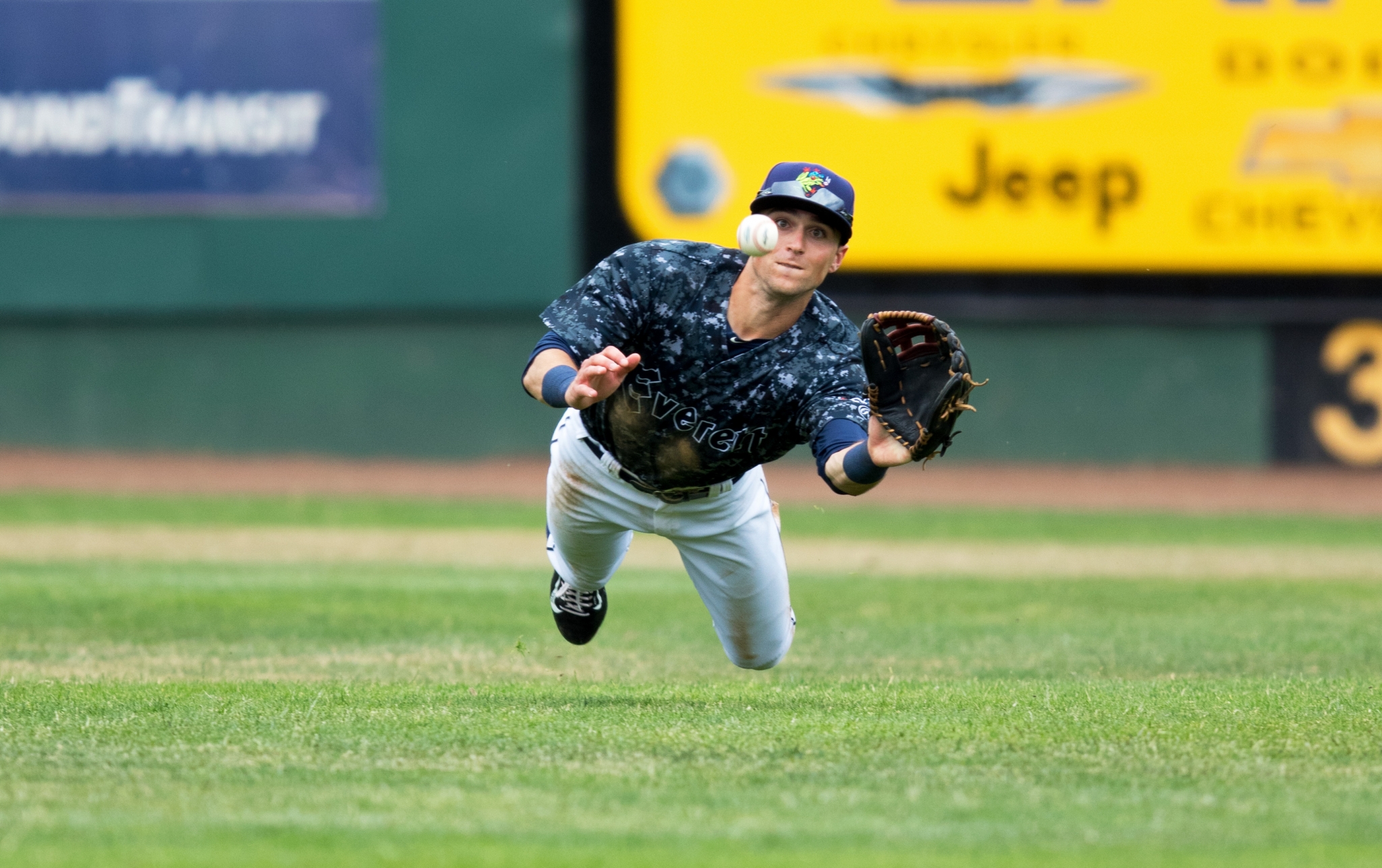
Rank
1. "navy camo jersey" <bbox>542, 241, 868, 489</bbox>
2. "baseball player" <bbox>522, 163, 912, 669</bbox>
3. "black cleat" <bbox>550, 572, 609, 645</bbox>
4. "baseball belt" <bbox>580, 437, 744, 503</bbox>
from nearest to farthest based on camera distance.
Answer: "baseball player" <bbox>522, 163, 912, 669</bbox>, "navy camo jersey" <bbox>542, 241, 868, 489</bbox>, "baseball belt" <bbox>580, 437, 744, 503</bbox>, "black cleat" <bbox>550, 572, 609, 645</bbox>

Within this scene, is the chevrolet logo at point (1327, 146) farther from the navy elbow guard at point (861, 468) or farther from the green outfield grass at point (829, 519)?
the navy elbow guard at point (861, 468)

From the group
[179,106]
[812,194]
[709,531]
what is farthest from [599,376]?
[179,106]

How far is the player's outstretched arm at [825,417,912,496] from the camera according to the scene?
6016 millimetres

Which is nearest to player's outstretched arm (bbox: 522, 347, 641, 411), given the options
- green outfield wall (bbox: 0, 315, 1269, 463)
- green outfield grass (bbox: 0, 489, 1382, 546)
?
green outfield grass (bbox: 0, 489, 1382, 546)

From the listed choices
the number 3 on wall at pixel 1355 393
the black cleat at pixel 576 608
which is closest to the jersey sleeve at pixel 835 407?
the black cleat at pixel 576 608

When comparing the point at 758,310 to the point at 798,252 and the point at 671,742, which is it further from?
the point at 671,742

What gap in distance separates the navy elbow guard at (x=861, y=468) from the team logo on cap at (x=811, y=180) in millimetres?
966

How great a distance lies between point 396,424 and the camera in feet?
67.1

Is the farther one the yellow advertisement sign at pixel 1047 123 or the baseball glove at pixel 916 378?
the yellow advertisement sign at pixel 1047 123

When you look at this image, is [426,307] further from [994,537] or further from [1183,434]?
[1183,434]

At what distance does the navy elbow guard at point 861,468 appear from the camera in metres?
6.11

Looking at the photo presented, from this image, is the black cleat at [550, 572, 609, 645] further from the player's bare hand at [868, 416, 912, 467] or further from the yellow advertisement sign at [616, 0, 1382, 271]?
the yellow advertisement sign at [616, 0, 1382, 271]

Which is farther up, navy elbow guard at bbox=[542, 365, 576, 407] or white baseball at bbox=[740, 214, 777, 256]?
white baseball at bbox=[740, 214, 777, 256]

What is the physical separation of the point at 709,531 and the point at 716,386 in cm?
88
